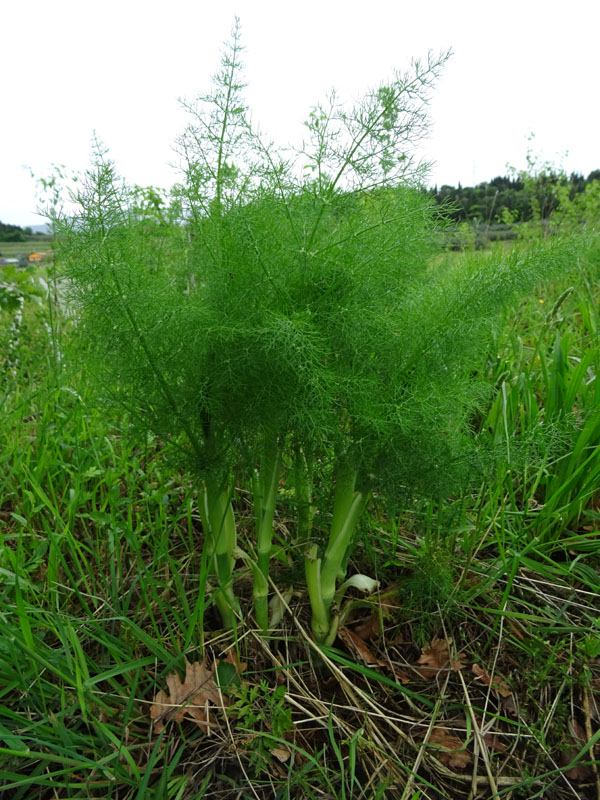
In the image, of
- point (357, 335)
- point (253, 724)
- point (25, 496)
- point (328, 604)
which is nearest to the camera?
point (357, 335)

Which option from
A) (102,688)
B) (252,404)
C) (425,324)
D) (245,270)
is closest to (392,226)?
(425,324)

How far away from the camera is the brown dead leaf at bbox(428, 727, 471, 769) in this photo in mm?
1089

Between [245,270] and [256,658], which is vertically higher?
[245,270]

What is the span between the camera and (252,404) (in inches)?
38.6

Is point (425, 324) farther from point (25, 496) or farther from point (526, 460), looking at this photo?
point (25, 496)

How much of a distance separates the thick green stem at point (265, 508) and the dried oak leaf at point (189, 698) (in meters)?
0.18

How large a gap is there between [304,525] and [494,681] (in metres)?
0.58

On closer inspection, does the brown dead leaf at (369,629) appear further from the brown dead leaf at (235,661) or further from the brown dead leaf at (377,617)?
the brown dead leaf at (235,661)

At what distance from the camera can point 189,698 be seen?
3.51 feet

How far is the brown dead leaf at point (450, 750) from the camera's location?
3.57 feet

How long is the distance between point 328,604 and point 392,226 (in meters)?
0.87

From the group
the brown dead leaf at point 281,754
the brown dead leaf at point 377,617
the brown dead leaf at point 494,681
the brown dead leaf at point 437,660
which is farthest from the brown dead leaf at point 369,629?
the brown dead leaf at point 281,754

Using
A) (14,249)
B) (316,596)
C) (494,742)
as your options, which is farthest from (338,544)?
(14,249)

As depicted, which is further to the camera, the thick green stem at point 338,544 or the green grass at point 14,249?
the green grass at point 14,249
